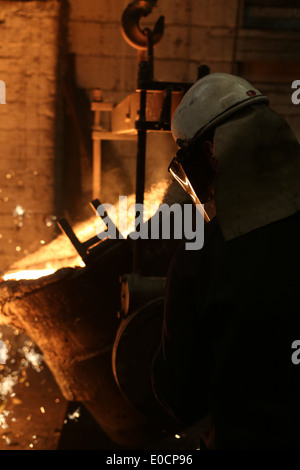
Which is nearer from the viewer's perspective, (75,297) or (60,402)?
(75,297)

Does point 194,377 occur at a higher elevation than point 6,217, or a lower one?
higher

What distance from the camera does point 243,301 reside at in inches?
43.8

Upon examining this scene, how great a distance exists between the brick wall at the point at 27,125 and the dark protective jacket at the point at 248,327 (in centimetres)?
418

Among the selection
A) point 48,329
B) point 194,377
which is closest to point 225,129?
point 194,377

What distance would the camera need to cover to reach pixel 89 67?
5141 millimetres

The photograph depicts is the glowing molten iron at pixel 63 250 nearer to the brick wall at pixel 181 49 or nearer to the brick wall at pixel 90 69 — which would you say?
the brick wall at pixel 90 69

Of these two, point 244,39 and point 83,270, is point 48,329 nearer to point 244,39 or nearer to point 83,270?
point 83,270

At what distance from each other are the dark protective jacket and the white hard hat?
1.17 feet

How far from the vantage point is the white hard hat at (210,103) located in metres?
1.36

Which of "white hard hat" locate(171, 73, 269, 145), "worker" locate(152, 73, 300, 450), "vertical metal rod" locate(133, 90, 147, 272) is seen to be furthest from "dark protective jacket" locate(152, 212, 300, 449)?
"vertical metal rod" locate(133, 90, 147, 272)

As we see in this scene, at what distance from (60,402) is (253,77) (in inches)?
155

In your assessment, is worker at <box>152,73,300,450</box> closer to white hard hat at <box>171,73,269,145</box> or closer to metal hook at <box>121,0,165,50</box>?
white hard hat at <box>171,73,269,145</box>

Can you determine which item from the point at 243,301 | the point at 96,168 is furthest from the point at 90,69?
the point at 243,301

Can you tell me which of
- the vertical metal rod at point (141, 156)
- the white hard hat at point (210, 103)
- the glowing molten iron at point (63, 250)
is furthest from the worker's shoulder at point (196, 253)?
the glowing molten iron at point (63, 250)
